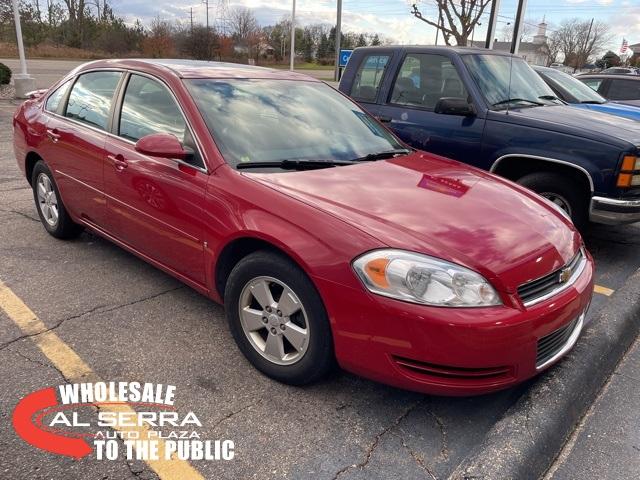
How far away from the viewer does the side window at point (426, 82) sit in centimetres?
519

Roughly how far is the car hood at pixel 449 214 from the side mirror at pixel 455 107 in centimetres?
182

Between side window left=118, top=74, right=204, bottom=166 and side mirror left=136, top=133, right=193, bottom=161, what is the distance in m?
0.10

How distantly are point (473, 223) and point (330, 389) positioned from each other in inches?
43.9

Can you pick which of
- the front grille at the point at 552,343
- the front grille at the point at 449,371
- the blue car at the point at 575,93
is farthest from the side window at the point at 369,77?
the front grille at the point at 449,371

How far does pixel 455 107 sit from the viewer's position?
4812 mm

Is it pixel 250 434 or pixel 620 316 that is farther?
pixel 620 316

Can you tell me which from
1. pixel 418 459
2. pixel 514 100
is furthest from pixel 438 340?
pixel 514 100

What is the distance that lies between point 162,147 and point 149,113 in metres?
0.66

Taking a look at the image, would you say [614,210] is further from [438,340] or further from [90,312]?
[90,312]

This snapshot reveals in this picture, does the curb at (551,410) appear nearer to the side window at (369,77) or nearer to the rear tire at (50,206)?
the side window at (369,77)

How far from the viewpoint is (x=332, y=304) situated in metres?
2.29

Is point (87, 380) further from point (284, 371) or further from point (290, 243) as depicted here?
point (290, 243)

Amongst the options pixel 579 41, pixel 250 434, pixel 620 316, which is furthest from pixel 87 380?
pixel 579 41

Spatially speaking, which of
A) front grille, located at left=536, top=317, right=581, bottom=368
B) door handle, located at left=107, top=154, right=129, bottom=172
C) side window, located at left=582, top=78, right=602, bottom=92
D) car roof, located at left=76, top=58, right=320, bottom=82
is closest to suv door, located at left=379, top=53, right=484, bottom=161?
car roof, located at left=76, top=58, right=320, bottom=82
